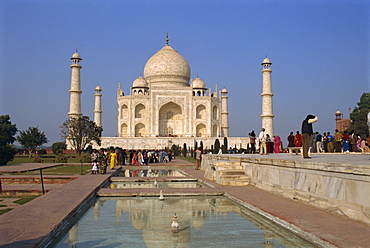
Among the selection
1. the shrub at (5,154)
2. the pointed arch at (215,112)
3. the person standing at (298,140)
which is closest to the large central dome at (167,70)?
the pointed arch at (215,112)

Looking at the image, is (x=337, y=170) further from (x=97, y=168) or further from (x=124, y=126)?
(x=124, y=126)

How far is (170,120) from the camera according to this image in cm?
3644

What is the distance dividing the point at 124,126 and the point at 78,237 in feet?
106

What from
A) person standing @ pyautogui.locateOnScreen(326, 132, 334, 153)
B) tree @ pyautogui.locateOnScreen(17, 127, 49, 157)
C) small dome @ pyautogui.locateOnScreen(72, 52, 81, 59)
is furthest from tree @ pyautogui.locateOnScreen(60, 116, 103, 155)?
person standing @ pyautogui.locateOnScreen(326, 132, 334, 153)

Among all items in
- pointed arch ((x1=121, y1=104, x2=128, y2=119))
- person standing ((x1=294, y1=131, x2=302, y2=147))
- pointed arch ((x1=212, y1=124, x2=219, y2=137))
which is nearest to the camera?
person standing ((x1=294, y1=131, x2=302, y2=147))

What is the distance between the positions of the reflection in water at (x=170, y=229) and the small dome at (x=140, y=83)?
30919mm

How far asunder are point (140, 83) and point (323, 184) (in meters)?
32.2

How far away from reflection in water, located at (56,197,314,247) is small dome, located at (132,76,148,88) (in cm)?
3092

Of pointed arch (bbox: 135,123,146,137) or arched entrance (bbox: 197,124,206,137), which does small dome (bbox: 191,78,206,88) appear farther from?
pointed arch (bbox: 135,123,146,137)

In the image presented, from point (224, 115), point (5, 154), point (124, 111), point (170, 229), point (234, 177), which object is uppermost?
point (124, 111)

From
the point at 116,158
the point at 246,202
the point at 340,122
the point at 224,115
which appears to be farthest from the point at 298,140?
the point at 340,122

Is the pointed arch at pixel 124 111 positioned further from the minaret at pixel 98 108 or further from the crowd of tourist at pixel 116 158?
the crowd of tourist at pixel 116 158

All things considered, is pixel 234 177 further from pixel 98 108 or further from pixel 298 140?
pixel 98 108

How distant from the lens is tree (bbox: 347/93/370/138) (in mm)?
30141
